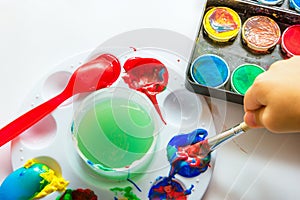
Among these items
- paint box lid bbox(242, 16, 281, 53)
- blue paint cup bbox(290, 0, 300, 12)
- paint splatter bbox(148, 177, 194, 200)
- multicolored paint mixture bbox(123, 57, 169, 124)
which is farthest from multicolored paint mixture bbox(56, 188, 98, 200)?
blue paint cup bbox(290, 0, 300, 12)

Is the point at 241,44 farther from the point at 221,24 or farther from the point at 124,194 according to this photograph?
the point at 124,194

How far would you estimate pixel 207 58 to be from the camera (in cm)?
100

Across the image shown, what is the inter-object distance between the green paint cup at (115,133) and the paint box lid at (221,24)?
23 centimetres

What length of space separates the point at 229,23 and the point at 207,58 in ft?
0.36

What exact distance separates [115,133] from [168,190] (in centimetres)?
16

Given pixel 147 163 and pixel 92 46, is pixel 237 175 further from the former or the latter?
pixel 92 46

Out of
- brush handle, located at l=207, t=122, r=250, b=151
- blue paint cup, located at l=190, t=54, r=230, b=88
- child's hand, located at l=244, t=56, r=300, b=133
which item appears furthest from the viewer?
blue paint cup, located at l=190, t=54, r=230, b=88

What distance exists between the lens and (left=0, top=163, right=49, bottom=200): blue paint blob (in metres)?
0.91

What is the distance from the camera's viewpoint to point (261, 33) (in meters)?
1.03

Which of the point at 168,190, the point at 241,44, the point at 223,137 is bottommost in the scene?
the point at 168,190

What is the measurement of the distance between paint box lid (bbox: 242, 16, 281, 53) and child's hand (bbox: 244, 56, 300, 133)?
12.8 inches

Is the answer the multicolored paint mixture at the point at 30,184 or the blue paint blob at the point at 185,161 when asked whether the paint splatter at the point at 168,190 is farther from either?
the multicolored paint mixture at the point at 30,184

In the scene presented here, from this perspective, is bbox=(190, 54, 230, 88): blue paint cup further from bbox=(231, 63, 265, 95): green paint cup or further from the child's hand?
the child's hand

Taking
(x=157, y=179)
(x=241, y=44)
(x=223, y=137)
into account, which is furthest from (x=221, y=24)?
(x=157, y=179)
